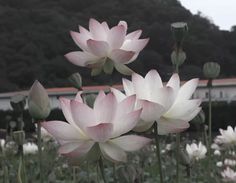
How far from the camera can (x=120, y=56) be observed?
968 millimetres

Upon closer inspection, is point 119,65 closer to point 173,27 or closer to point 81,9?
point 173,27

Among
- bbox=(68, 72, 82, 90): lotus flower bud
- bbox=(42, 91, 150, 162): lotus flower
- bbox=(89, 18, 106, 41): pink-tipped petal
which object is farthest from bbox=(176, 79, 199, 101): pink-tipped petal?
bbox=(68, 72, 82, 90): lotus flower bud

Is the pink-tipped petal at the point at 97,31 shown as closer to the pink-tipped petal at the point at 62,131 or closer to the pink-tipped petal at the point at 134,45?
the pink-tipped petal at the point at 134,45

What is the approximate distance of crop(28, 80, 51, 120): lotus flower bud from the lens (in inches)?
37.2

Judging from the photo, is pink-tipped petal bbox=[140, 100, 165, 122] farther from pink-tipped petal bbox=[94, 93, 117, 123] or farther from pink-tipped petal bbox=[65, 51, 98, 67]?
pink-tipped petal bbox=[65, 51, 98, 67]

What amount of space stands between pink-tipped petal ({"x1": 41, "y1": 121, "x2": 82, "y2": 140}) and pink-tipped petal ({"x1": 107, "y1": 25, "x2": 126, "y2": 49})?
0.99ft

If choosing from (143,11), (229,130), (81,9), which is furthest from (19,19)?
(229,130)

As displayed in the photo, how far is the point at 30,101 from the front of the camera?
0.95 m

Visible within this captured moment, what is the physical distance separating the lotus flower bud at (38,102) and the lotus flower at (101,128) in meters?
0.25

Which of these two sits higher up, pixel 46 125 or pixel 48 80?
pixel 46 125

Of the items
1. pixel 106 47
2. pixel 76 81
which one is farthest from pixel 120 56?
pixel 76 81

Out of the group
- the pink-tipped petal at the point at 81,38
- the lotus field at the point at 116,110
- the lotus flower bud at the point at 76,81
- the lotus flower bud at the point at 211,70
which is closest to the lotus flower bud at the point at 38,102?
the lotus field at the point at 116,110

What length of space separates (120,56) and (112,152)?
0.32 m

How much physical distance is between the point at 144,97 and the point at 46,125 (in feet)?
0.51
